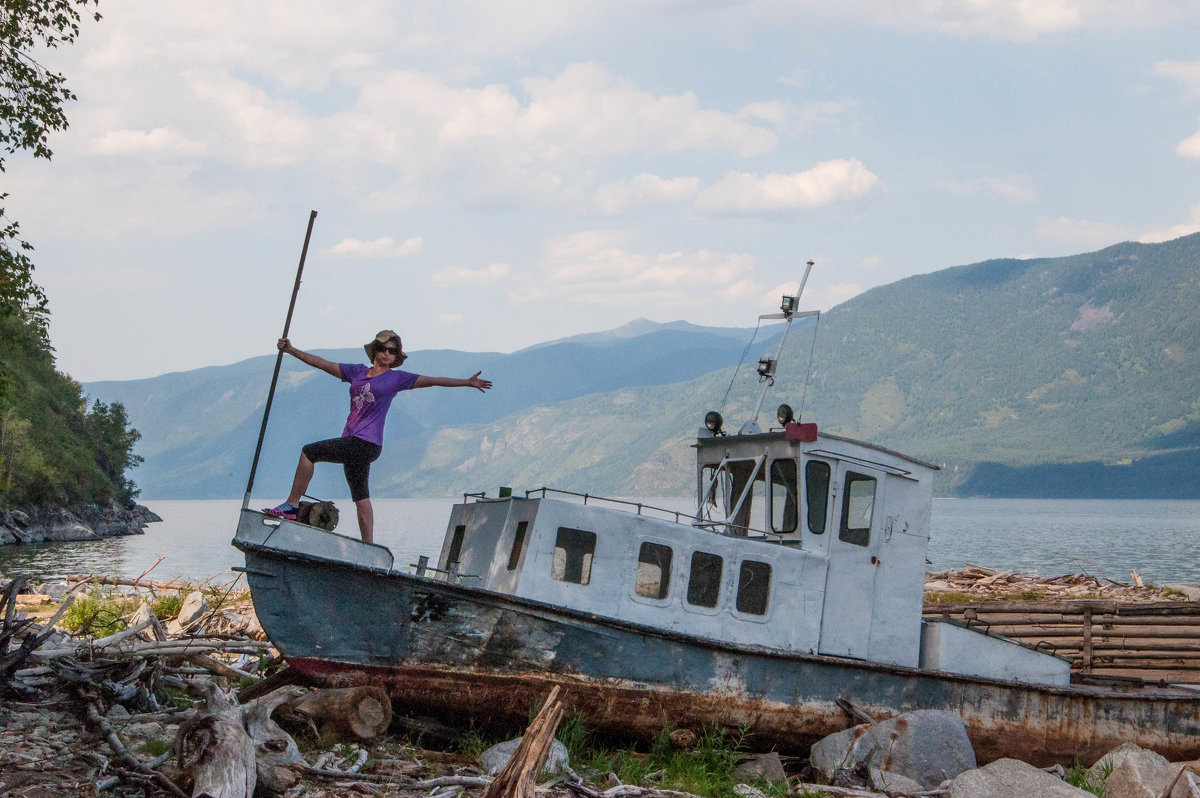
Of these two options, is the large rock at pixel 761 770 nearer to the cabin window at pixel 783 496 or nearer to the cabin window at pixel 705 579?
the cabin window at pixel 705 579

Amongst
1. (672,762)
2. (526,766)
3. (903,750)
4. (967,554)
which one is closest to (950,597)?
(903,750)

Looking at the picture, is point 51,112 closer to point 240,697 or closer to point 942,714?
point 240,697

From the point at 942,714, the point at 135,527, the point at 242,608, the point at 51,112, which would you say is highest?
the point at 51,112

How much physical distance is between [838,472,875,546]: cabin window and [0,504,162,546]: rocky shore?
60.3 metres

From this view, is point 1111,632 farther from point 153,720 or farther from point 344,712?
point 153,720

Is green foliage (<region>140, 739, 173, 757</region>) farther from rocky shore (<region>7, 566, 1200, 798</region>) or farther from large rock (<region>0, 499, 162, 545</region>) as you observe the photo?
large rock (<region>0, 499, 162, 545</region>)

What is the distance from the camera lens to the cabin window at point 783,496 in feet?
37.6

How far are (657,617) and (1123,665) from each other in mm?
8210

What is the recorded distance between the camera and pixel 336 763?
866 centimetres

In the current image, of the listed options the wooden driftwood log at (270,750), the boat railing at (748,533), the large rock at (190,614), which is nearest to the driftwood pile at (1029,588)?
the boat railing at (748,533)

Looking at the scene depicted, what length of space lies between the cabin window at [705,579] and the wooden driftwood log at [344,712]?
3.14 meters

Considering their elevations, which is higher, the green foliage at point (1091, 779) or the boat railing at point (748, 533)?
the boat railing at point (748, 533)

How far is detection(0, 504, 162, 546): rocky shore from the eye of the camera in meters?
63.5

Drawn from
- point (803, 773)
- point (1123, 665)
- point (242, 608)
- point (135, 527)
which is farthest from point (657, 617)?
point (135, 527)
